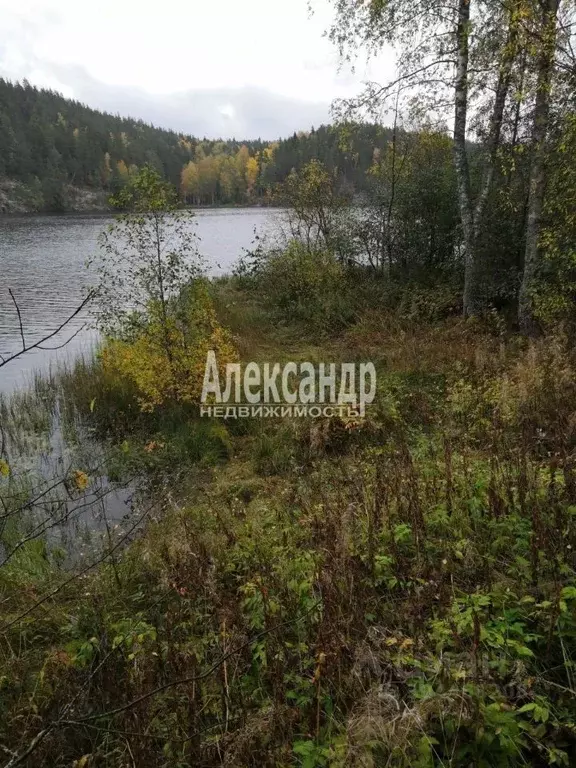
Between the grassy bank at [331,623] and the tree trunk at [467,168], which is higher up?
the tree trunk at [467,168]

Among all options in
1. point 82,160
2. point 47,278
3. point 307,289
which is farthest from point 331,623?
point 82,160

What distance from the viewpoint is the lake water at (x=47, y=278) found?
439 inches

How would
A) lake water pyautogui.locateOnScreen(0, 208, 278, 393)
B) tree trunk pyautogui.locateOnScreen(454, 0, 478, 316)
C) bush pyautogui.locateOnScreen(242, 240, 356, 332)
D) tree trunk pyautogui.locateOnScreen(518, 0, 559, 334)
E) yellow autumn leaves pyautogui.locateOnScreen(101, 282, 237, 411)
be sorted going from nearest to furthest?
tree trunk pyautogui.locateOnScreen(518, 0, 559, 334) < yellow autumn leaves pyautogui.locateOnScreen(101, 282, 237, 411) < tree trunk pyautogui.locateOnScreen(454, 0, 478, 316) < lake water pyautogui.locateOnScreen(0, 208, 278, 393) < bush pyautogui.locateOnScreen(242, 240, 356, 332)

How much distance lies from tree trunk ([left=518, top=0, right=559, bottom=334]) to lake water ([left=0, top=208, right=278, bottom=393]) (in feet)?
22.1

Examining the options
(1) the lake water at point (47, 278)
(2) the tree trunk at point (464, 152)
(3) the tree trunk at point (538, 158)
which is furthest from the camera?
(1) the lake water at point (47, 278)

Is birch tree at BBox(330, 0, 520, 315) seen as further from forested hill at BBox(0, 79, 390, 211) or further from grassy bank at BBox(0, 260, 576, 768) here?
forested hill at BBox(0, 79, 390, 211)

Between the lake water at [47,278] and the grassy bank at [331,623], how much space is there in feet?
6.94

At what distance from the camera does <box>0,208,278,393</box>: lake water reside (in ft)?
36.6

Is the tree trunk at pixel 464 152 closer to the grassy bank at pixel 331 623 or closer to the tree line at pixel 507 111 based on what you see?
the tree line at pixel 507 111

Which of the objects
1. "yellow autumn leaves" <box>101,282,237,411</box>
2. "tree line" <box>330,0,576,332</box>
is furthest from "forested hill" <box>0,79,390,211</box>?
"yellow autumn leaves" <box>101,282,237,411</box>

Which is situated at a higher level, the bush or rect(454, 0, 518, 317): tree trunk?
rect(454, 0, 518, 317): tree trunk

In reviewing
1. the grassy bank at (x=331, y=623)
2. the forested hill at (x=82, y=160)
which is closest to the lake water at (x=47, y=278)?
the grassy bank at (x=331, y=623)

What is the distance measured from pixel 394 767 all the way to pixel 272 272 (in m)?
13.0

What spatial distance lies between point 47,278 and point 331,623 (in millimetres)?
21637
